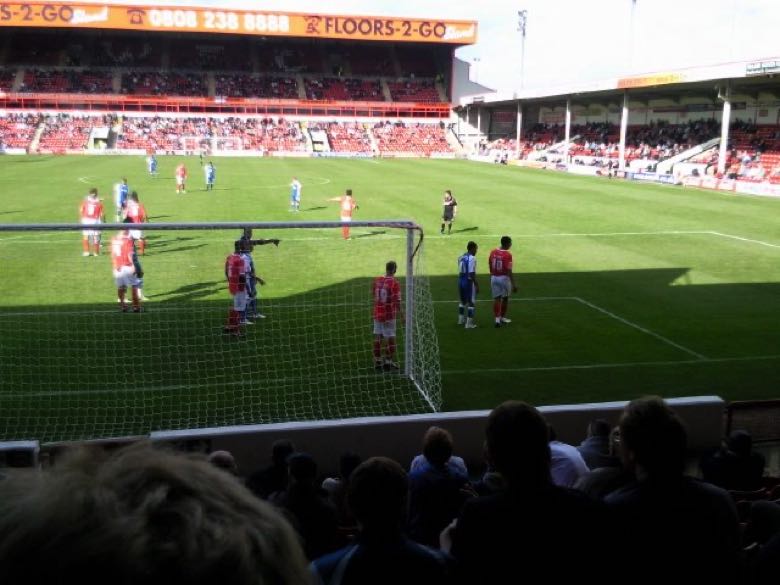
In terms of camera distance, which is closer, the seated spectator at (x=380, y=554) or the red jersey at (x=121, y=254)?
the seated spectator at (x=380, y=554)

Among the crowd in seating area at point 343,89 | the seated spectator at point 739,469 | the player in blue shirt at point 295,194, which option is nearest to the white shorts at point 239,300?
the seated spectator at point 739,469

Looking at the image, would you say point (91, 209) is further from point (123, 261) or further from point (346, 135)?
point (346, 135)

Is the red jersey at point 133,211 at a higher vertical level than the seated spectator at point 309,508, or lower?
higher

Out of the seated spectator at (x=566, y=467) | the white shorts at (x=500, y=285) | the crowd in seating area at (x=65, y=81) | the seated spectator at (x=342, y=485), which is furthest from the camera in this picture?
the crowd in seating area at (x=65, y=81)

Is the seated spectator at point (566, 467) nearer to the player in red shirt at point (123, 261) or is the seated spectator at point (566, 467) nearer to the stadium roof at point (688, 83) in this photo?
the player in red shirt at point (123, 261)

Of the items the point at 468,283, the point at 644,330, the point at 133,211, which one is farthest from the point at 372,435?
the point at 133,211

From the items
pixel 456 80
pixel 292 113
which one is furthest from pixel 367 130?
pixel 456 80

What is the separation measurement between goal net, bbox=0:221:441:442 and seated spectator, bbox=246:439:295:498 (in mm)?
3948

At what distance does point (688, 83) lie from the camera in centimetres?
4597

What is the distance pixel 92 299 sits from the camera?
16.1 metres

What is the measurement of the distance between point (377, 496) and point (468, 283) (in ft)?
36.6

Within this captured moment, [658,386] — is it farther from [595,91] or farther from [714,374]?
[595,91]

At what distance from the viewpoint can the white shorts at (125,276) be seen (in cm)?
1443

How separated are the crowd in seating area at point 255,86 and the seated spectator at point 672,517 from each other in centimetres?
7990
